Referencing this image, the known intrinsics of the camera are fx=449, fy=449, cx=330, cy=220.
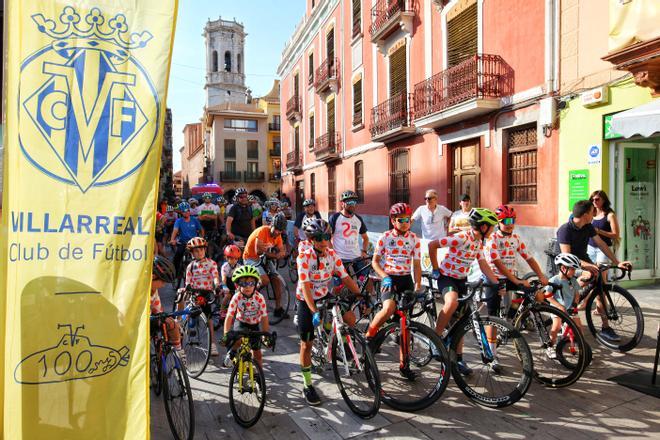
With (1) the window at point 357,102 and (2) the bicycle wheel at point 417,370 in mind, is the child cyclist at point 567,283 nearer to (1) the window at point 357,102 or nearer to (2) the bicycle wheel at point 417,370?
(2) the bicycle wheel at point 417,370

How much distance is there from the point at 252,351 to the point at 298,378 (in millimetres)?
916

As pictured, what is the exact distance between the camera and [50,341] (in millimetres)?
2391

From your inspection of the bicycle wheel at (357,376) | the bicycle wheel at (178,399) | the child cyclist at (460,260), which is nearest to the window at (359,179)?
the child cyclist at (460,260)

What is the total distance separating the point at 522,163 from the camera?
1066cm

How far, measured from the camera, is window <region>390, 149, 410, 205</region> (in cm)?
1589

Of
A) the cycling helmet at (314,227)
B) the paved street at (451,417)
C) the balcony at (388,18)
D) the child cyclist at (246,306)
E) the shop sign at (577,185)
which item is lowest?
the paved street at (451,417)

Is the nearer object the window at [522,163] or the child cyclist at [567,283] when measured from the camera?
the child cyclist at [567,283]

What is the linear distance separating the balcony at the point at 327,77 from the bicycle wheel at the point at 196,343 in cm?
1768

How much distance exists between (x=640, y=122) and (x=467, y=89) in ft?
19.6

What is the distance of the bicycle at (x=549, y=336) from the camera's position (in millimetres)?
4375

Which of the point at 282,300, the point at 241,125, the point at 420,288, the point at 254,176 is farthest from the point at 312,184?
the point at 241,125

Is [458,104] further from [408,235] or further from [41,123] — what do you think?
[41,123]

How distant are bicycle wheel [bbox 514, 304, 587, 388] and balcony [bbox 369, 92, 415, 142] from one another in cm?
1071

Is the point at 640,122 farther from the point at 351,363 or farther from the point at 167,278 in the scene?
the point at 167,278
